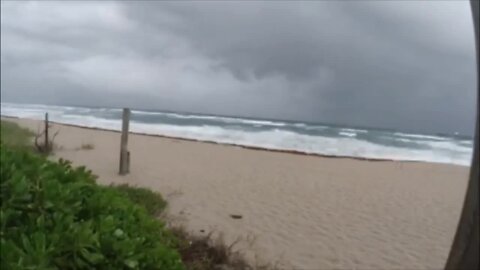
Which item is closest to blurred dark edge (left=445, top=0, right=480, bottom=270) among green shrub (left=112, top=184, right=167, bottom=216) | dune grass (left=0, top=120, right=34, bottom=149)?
green shrub (left=112, top=184, right=167, bottom=216)

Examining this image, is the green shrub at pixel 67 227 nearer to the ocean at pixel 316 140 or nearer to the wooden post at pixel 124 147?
the wooden post at pixel 124 147

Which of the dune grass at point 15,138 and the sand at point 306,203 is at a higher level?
the dune grass at point 15,138

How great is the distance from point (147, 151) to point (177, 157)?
1611 mm

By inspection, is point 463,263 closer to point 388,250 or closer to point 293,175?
point 388,250

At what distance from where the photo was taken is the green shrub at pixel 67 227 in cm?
241

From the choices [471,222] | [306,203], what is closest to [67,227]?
[471,222]

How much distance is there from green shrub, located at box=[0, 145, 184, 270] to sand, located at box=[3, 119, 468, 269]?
130 inches

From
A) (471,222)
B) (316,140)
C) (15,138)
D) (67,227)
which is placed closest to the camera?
(471,222)

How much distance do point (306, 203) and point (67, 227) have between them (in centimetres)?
875

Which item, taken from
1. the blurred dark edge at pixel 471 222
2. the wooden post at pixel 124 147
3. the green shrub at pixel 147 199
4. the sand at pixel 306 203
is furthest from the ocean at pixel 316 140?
the blurred dark edge at pixel 471 222

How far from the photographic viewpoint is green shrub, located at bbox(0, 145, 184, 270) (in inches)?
95.0

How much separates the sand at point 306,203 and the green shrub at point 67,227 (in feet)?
10.9

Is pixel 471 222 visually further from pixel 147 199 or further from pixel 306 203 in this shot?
pixel 306 203

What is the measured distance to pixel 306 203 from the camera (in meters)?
11.0
